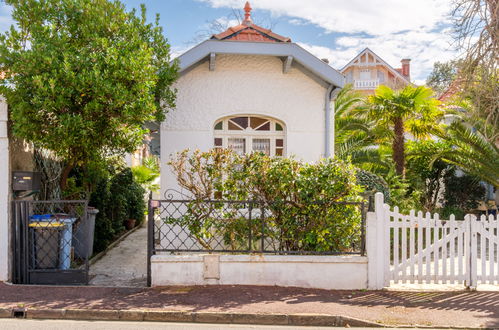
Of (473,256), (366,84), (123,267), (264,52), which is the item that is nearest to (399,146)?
(264,52)

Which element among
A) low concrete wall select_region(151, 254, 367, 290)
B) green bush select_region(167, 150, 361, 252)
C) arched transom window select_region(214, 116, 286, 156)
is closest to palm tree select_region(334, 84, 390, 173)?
arched transom window select_region(214, 116, 286, 156)

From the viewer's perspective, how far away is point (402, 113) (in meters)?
13.7

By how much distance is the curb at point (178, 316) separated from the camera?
6281 mm

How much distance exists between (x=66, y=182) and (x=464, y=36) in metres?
7.99

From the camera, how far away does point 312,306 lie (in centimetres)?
666

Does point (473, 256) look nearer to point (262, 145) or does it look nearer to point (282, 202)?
point (282, 202)

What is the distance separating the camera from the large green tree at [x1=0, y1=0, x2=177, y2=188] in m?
7.41

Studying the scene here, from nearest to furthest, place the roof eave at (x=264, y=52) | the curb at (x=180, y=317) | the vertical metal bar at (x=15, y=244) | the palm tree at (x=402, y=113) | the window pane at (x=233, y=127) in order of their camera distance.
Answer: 1. the curb at (x=180, y=317)
2. the vertical metal bar at (x=15, y=244)
3. the roof eave at (x=264, y=52)
4. the window pane at (x=233, y=127)
5. the palm tree at (x=402, y=113)

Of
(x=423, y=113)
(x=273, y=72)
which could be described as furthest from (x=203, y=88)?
(x=423, y=113)

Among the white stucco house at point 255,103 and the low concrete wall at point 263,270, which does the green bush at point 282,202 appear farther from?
the white stucco house at point 255,103

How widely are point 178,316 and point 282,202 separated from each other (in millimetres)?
2507

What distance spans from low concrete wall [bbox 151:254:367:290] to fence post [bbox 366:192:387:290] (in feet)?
0.37

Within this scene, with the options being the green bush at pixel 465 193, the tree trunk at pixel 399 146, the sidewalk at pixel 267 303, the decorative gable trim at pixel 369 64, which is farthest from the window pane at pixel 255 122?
the decorative gable trim at pixel 369 64

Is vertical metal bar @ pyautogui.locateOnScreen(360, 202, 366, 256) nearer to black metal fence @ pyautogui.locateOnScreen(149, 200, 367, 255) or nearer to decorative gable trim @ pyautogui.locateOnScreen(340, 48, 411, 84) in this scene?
black metal fence @ pyautogui.locateOnScreen(149, 200, 367, 255)
